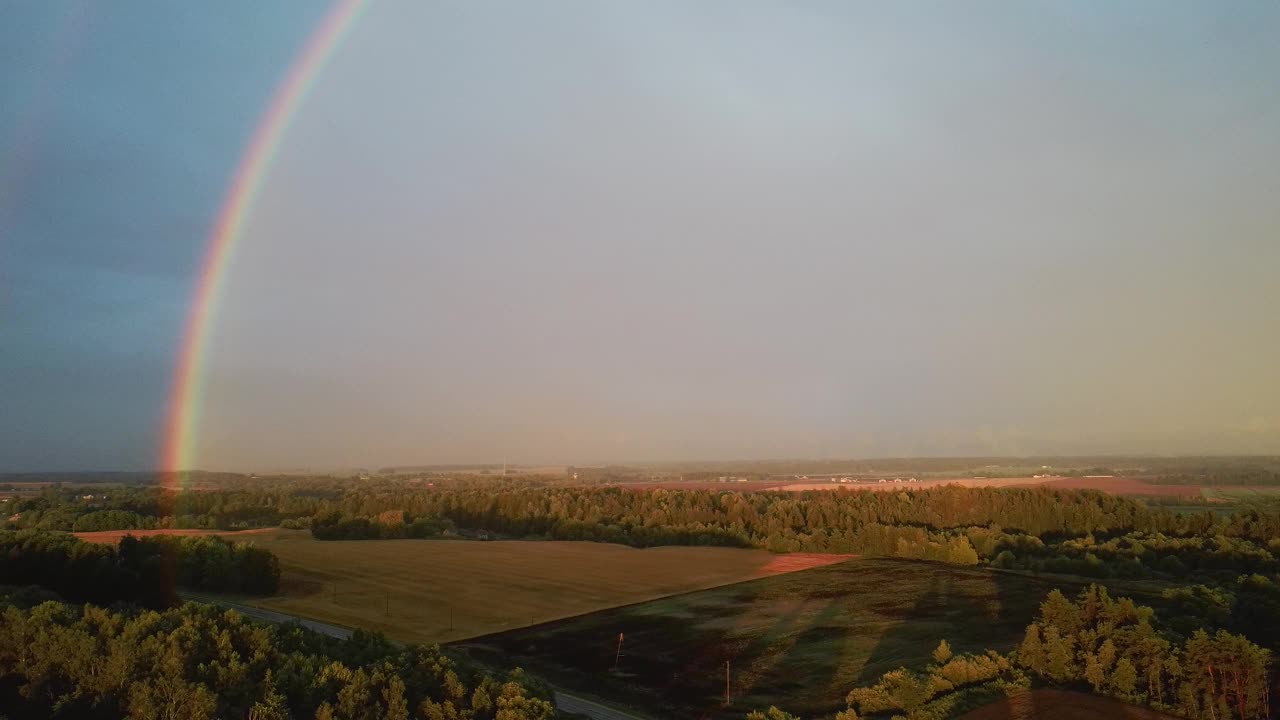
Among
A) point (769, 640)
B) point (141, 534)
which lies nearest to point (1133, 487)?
point (769, 640)

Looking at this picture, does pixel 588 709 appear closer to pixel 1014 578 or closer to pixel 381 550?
pixel 1014 578

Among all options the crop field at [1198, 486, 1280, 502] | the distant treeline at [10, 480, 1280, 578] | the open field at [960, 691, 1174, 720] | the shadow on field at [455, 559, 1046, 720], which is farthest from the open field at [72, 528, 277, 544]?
the crop field at [1198, 486, 1280, 502]

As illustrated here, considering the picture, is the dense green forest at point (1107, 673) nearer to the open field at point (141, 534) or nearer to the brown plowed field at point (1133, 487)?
the open field at point (141, 534)

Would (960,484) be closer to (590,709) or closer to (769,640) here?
(769,640)

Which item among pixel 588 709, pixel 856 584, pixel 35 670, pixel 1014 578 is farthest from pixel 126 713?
pixel 1014 578

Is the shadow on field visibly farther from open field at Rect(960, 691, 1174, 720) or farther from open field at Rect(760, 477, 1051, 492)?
open field at Rect(760, 477, 1051, 492)

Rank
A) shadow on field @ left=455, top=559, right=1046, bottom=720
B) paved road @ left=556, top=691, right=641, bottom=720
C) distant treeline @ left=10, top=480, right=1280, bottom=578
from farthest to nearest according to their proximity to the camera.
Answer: distant treeline @ left=10, top=480, right=1280, bottom=578 → shadow on field @ left=455, top=559, right=1046, bottom=720 → paved road @ left=556, top=691, right=641, bottom=720

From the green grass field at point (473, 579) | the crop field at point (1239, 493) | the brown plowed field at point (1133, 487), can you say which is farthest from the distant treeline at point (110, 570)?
the crop field at point (1239, 493)
